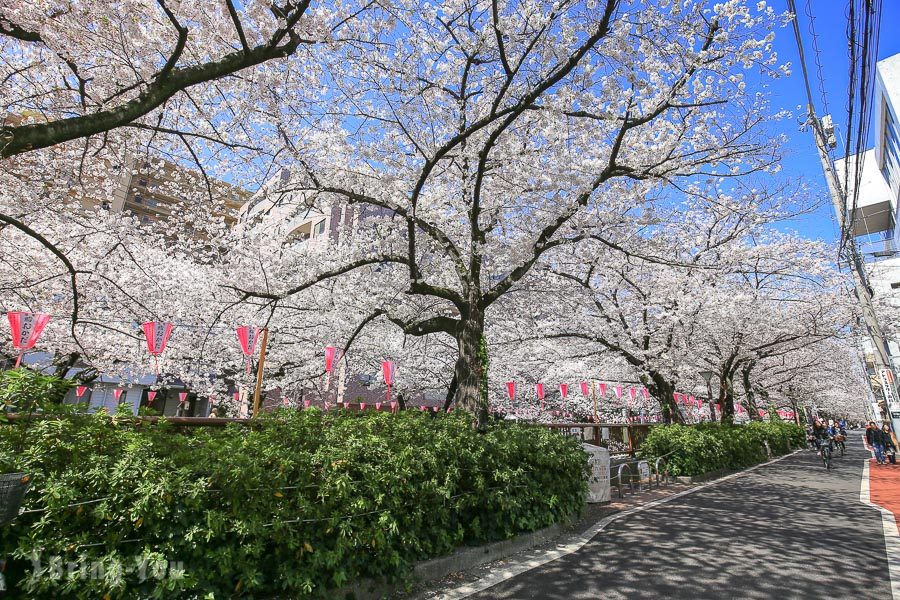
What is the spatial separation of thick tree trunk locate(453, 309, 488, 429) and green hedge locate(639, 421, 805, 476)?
7329mm

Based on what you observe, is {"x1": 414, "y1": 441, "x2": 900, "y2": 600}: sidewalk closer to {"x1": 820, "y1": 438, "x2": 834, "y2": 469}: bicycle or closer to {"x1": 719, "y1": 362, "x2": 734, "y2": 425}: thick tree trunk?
{"x1": 820, "y1": 438, "x2": 834, "y2": 469}: bicycle

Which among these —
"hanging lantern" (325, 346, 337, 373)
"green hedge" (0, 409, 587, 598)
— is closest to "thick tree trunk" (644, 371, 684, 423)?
"hanging lantern" (325, 346, 337, 373)

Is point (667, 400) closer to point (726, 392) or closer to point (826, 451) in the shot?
point (726, 392)

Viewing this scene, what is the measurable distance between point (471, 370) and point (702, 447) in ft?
32.0

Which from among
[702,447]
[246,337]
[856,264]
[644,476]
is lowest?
[644,476]

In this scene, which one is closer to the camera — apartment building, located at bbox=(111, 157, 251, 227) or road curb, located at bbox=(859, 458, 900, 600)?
road curb, located at bbox=(859, 458, 900, 600)

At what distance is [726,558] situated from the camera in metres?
5.77

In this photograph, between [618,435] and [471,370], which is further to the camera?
[618,435]

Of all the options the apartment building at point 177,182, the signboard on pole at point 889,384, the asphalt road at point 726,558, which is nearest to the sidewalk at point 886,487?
the asphalt road at point 726,558

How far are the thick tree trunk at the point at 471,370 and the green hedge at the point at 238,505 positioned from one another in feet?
8.33

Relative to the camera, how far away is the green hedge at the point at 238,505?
10.0 ft

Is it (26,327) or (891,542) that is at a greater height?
(26,327)

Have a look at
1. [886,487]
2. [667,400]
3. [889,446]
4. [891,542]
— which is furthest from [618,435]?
[889,446]

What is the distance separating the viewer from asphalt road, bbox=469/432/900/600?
4.67 meters
